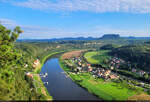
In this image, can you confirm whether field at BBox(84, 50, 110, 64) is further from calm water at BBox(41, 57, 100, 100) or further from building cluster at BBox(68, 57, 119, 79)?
calm water at BBox(41, 57, 100, 100)

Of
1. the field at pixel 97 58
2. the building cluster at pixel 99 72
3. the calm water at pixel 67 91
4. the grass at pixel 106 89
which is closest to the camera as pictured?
the calm water at pixel 67 91

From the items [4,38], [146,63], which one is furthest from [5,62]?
[146,63]

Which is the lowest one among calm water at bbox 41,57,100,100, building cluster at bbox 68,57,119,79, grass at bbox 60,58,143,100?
calm water at bbox 41,57,100,100

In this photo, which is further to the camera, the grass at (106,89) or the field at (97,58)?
the field at (97,58)

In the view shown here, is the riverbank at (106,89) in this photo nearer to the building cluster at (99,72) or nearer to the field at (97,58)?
the building cluster at (99,72)

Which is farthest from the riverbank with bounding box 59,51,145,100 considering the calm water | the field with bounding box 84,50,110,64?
the field with bounding box 84,50,110,64

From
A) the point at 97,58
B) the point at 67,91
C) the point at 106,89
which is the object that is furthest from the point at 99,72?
the point at 97,58

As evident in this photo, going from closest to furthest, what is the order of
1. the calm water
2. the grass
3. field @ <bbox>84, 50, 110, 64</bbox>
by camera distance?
the calm water → the grass → field @ <bbox>84, 50, 110, 64</bbox>

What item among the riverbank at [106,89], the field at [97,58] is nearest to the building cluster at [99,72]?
the riverbank at [106,89]

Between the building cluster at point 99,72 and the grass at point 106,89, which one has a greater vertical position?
the building cluster at point 99,72

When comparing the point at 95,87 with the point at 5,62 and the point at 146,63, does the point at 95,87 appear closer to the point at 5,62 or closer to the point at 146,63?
the point at 5,62

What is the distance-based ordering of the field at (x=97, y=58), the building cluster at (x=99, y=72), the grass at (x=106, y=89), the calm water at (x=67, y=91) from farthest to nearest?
the field at (x=97, y=58), the building cluster at (x=99, y=72), the grass at (x=106, y=89), the calm water at (x=67, y=91)
